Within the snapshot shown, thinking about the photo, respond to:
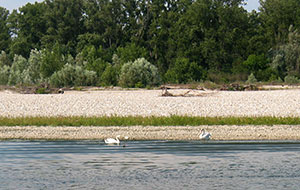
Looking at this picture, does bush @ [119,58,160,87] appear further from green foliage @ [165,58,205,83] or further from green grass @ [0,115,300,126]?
green grass @ [0,115,300,126]

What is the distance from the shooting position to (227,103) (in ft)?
122

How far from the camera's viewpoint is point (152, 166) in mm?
18609

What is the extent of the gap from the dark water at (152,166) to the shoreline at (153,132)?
1.84 meters

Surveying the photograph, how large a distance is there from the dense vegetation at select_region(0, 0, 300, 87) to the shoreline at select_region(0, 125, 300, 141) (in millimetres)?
26544

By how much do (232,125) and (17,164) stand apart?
1257 cm

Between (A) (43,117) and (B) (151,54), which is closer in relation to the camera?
(A) (43,117)

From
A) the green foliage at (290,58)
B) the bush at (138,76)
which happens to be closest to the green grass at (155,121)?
the bush at (138,76)

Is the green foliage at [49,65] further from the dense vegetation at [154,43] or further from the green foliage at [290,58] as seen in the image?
the green foliage at [290,58]

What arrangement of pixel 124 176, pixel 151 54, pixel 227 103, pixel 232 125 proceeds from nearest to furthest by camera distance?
1. pixel 124 176
2. pixel 232 125
3. pixel 227 103
4. pixel 151 54

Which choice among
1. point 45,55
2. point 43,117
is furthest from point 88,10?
point 43,117

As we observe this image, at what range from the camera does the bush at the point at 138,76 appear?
5597 cm

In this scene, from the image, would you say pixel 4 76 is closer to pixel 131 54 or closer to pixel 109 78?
pixel 131 54

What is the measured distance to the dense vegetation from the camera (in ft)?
213

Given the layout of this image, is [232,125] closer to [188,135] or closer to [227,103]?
[188,135]
